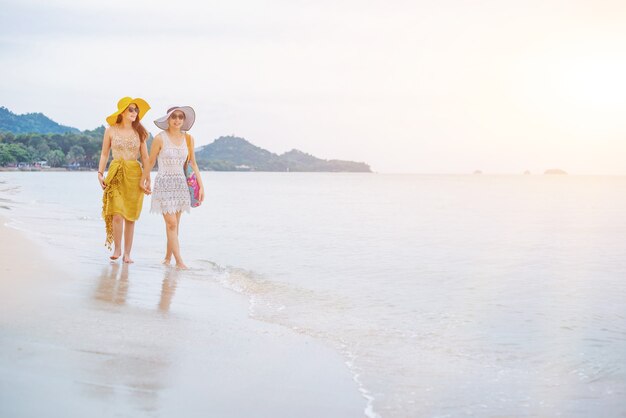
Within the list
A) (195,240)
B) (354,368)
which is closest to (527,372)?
(354,368)

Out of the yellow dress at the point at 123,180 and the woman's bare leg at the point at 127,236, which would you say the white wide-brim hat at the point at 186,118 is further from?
the woman's bare leg at the point at 127,236

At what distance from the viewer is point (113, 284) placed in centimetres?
732

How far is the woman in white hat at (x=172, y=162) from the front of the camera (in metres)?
8.68

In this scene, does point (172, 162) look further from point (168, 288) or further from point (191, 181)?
point (168, 288)

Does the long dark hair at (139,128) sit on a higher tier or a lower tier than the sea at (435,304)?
higher

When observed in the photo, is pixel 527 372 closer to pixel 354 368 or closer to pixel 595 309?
pixel 354 368

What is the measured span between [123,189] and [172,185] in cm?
62

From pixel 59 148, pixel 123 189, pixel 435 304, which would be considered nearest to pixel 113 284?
pixel 123 189

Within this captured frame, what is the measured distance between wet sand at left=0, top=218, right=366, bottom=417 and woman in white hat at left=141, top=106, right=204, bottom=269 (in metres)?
1.93

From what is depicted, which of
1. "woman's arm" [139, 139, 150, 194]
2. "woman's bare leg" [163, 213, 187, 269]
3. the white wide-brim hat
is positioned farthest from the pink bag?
"woman's arm" [139, 139, 150, 194]

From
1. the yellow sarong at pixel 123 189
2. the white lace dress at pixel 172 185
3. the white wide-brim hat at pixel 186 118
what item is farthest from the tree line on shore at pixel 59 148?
the white wide-brim hat at pixel 186 118

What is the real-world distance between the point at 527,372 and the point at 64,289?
4.22 metres

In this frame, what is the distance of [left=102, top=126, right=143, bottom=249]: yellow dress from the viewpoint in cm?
869

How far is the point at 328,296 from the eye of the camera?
854 centimetres
